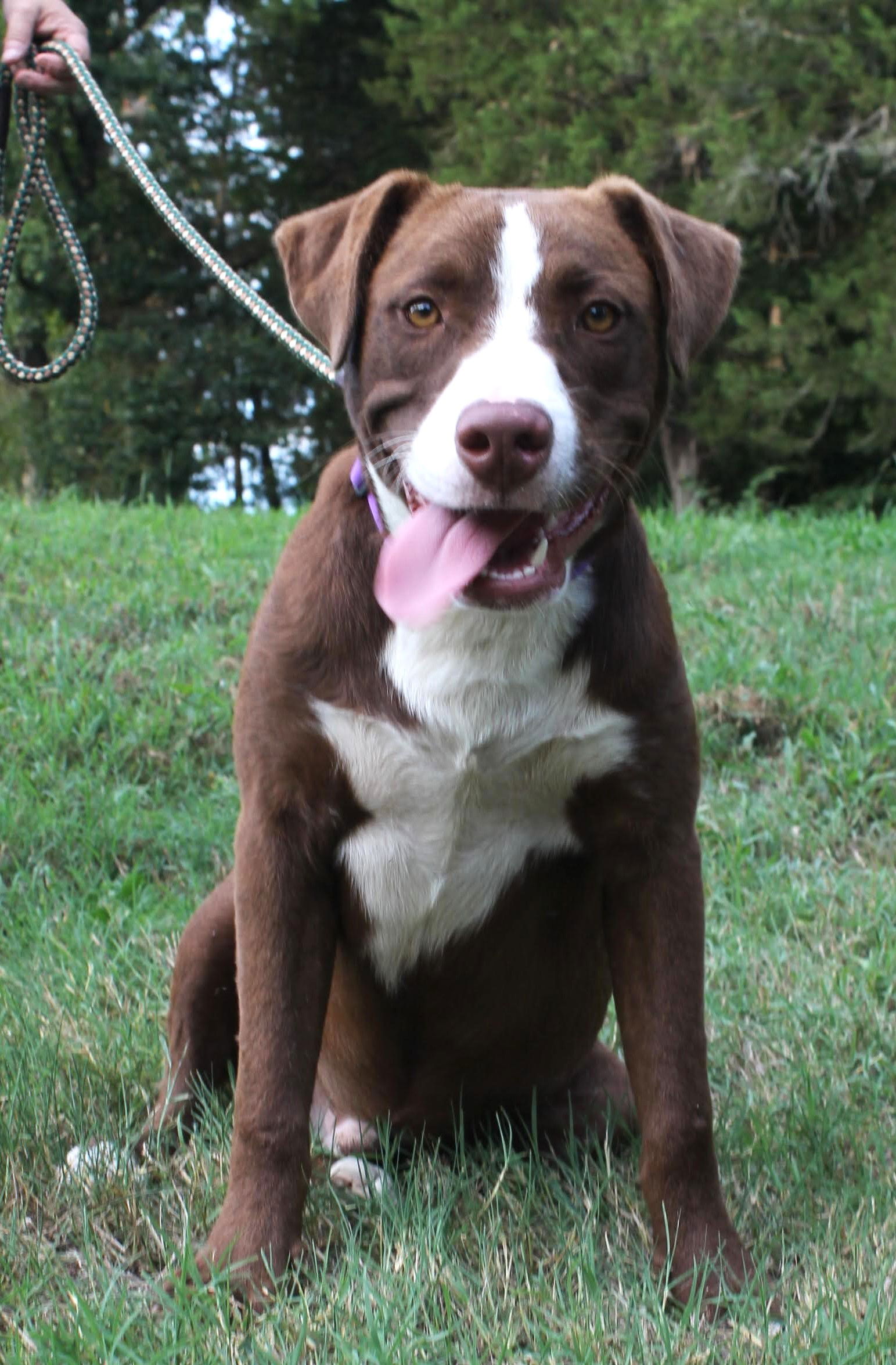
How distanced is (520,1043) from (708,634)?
3.06 metres

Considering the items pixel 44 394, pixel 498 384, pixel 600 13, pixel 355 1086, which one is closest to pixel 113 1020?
pixel 355 1086

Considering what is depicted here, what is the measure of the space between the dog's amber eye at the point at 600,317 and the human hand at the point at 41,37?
1793 millimetres

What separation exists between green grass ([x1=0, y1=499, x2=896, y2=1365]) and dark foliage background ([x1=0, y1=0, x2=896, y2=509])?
159 inches

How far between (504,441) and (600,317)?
0.37 metres

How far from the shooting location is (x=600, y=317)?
2.31 metres

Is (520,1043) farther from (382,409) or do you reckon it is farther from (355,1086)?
(382,409)

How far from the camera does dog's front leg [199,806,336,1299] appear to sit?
90.3 inches

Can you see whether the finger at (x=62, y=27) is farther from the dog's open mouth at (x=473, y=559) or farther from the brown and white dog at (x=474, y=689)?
the dog's open mouth at (x=473, y=559)

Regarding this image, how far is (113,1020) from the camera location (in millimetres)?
3197

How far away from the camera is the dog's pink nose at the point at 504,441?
2049mm

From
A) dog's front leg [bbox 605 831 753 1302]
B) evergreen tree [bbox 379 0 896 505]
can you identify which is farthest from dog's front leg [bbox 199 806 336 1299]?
evergreen tree [bbox 379 0 896 505]

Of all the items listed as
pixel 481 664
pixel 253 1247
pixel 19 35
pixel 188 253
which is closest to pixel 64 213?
pixel 19 35

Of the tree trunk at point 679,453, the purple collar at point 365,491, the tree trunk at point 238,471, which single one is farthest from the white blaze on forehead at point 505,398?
the tree trunk at point 238,471

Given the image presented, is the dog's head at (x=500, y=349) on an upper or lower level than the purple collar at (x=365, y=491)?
upper
